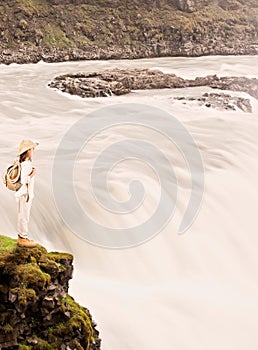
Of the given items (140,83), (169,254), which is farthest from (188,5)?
(169,254)

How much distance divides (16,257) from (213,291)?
3.68 m

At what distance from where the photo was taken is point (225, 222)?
9.15 meters

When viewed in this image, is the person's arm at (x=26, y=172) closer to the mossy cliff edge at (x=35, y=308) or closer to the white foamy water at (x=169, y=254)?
the mossy cliff edge at (x=35, y=308)

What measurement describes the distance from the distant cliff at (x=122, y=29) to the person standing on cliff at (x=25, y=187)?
77.9 ft

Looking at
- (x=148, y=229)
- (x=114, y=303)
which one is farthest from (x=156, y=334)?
(x=148, y=229)

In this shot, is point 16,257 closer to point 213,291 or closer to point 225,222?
point 213,291

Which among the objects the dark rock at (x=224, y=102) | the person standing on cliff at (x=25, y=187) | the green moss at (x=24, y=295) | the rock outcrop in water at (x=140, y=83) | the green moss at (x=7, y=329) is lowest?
the rock outcrop in water at (x=140, y=83)

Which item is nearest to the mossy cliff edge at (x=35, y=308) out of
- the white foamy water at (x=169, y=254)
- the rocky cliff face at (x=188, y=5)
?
the white foamy water at (x=169, y=254)

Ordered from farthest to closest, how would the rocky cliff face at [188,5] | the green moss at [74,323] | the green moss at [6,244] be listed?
1. the rocky cliff face at [188,5]
2. the green moss at [6,244]
3. the green moss at [74,323]

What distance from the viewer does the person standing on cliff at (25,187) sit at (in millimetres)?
4777

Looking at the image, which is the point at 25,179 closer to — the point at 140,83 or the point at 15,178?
the point at 15,178

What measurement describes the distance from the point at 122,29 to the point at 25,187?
100 ft

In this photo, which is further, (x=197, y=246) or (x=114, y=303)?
(x=197, y=246)

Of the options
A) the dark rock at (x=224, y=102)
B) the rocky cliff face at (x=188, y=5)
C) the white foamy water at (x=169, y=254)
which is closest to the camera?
the white foamy water at (x=169, y=254)
